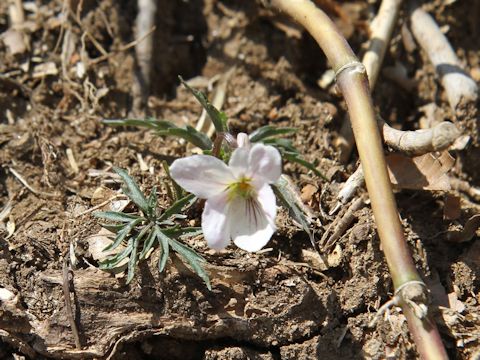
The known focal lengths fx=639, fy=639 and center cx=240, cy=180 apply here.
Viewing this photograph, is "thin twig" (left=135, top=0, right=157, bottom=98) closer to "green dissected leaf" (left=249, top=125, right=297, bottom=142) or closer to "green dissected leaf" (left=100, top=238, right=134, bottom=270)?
"green dissected leaf" (left=249, top=125, right=297, bottom=142)

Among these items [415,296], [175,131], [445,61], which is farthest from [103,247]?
[445,61]

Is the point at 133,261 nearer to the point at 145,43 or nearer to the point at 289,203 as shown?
the point at 289,203

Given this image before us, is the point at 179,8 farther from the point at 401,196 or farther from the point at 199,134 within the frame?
the point at 401,196

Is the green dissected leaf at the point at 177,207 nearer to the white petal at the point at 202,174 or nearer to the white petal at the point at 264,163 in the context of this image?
the white petal at the point at 202,174

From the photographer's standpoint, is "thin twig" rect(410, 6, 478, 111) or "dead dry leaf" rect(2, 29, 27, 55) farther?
"dead dry leaf" rect(2, 29, 27, 55)

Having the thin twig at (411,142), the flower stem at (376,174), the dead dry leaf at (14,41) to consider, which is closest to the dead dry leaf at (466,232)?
the thin twig at (411,142)

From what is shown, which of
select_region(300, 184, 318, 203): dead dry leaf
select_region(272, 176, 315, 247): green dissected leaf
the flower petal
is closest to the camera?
the flower petal

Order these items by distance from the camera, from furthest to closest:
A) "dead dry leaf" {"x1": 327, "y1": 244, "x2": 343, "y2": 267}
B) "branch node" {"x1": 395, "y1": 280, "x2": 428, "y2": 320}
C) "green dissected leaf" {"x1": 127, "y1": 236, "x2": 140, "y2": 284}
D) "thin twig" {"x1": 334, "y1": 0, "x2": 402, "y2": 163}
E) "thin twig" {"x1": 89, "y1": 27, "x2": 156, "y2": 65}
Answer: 1. "thin twig" {"x1": 89, "y1": 27, "x2": 156, "y2": 65}
2. "thin twig" {"x1": 334, "y1": 0, "x2": 402, "y2": 163}
3. "dead dry leaf" {"x1": 327, "y1": 244, "x2": 343, "y2": 267}
4. "green dissected leaf" {"x1": 127, "y1": 236, "x2": 140, "y2": 284}
5. "branch node" {"x1": 395, "y1": 280, "x2": 428, "y2": 320}

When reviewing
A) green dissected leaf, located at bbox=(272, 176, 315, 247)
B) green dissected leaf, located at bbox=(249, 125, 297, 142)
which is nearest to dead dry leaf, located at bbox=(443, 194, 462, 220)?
green dissected leaf, located at bbox=(272, 176, 315, 247)
